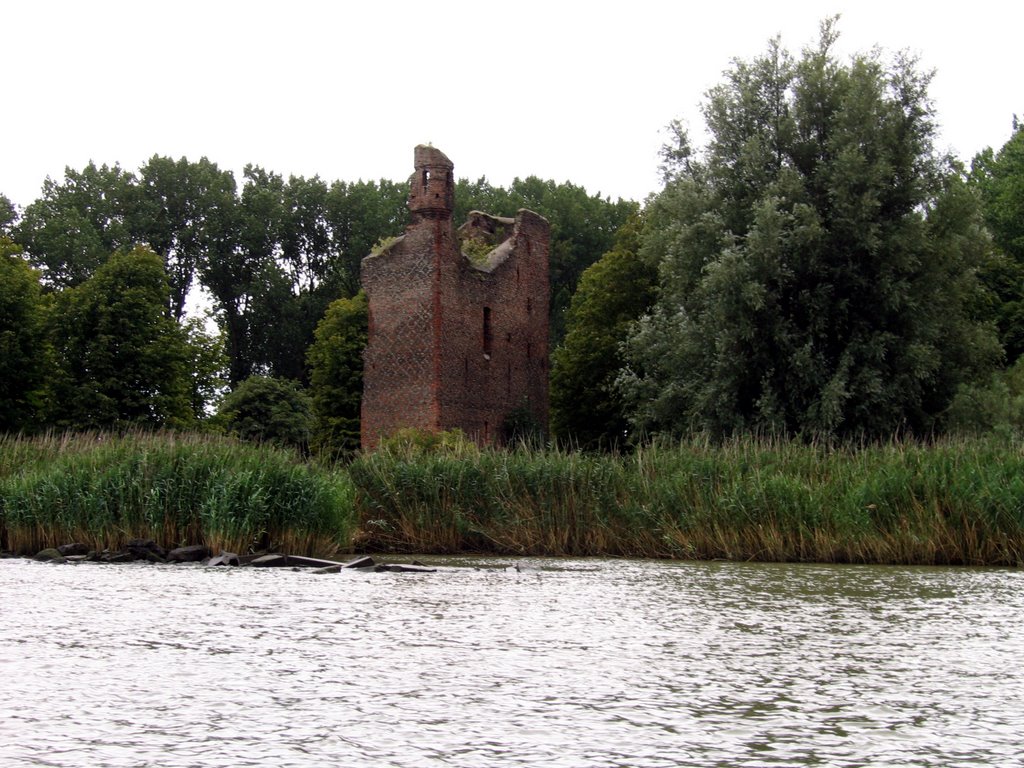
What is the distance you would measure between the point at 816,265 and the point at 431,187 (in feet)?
38.9

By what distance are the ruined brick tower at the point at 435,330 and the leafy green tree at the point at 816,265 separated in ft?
24.5

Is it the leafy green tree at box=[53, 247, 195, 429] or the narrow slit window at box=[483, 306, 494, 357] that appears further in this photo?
the narrow slit window at box=[483, 306, 494, 357]

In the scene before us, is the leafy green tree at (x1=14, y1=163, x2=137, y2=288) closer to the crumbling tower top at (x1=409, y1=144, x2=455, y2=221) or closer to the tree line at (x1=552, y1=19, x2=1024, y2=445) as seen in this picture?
the crumbling tower top at (x1=409, y1=144, x2=455, y2=221)

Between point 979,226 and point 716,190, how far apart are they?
518cm

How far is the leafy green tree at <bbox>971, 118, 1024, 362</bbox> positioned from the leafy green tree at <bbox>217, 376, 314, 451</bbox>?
20.7 m

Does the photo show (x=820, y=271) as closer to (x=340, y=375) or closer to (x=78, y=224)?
(x=340, y=375)

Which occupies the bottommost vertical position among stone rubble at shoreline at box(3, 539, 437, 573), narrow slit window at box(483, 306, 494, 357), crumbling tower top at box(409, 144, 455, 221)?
stone rubble at shoreline at box(3, 539, 437, 573)

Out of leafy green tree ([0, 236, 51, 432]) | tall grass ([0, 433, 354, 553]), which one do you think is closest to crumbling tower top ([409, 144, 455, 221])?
leafy green tree ([0, 236, 51, 432])

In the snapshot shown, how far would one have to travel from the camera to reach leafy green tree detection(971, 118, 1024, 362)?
33781mm

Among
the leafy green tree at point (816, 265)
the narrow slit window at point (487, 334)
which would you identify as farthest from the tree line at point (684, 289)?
the narrow slit window at point (487, 334)

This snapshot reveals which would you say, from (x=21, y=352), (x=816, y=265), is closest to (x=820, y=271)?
(x=816, y=265)

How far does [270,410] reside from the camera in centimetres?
4156

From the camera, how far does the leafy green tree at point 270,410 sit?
40875 millimetres

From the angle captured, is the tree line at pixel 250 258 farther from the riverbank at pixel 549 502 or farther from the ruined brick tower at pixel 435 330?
the riverbank at pixel 549 502
